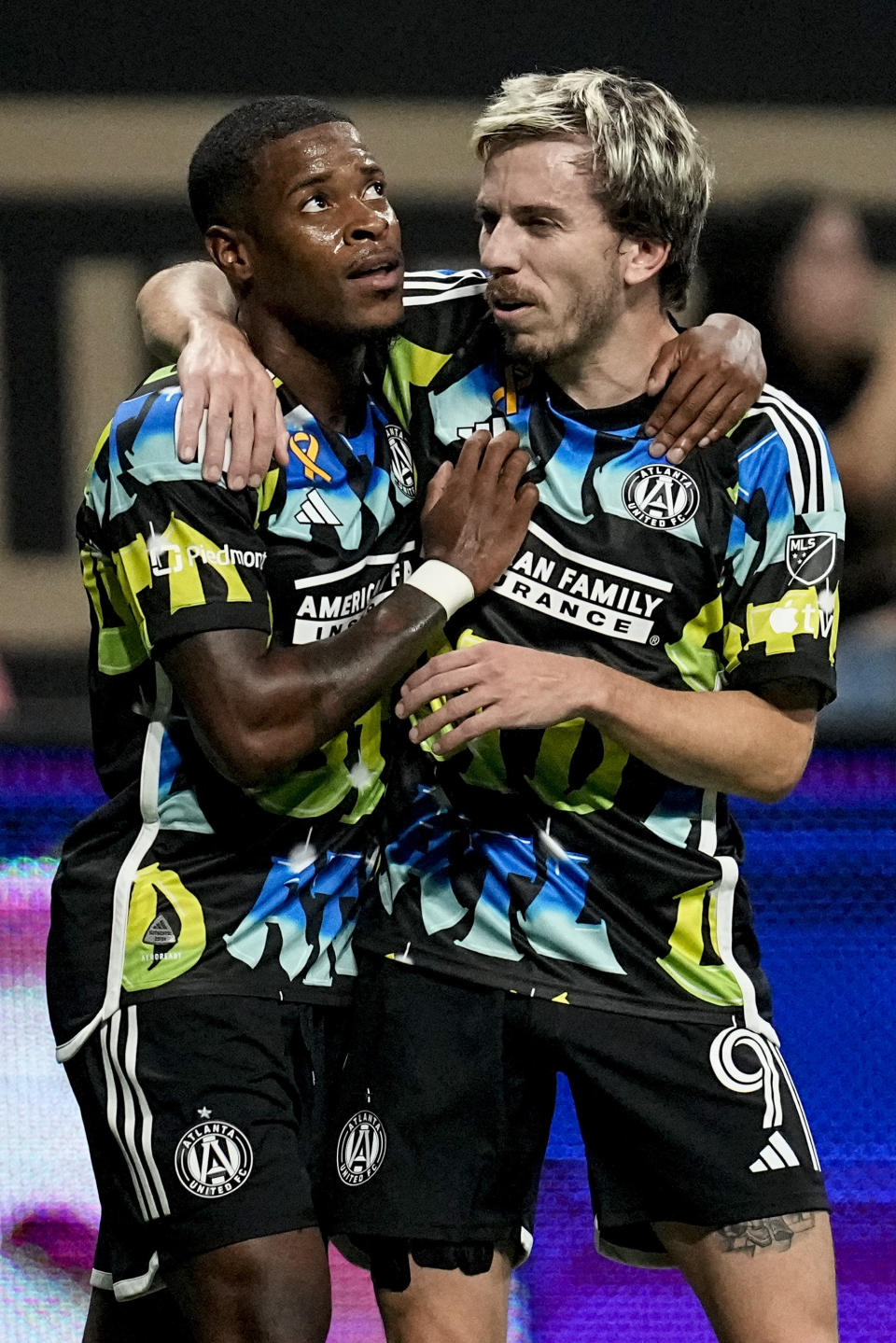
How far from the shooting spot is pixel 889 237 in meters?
3.82

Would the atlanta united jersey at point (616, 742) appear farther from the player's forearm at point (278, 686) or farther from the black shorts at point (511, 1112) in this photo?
the player's forearm at point (278, 686)

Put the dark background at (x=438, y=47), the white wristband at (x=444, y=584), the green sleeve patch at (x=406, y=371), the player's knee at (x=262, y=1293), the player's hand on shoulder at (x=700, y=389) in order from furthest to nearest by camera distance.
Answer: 1. the dark background at (x=438, y=47)
2. the green sleeve patch at (x=406, y=371)
3. the player's hand on shoulder at (x=700, y=389)
4. the white wristband at (x=444, y=584)
5. the player's knee at (x=262, y=1293)

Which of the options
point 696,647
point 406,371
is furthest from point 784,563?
point 406,371

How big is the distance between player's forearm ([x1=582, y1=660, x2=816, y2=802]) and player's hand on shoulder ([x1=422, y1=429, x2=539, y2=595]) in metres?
0.16

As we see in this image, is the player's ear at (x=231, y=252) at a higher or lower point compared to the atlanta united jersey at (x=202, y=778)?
higher

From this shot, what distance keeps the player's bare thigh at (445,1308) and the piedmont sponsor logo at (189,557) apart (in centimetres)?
78

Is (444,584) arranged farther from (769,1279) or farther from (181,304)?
(769,1279)

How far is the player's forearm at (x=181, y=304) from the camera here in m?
2.17

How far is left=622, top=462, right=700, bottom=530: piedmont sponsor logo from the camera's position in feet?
6.89

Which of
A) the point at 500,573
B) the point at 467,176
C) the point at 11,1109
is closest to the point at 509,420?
the point at 500,573

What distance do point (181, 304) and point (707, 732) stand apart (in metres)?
0.77

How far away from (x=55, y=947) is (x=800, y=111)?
2445mm

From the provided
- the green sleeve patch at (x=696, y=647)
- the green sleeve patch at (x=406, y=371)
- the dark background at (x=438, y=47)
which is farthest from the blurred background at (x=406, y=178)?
the green sleeve patch at (x=406, y=371)

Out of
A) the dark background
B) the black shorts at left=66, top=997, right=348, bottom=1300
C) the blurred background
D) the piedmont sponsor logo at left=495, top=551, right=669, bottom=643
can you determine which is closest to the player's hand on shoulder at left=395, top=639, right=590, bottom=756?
the piedmont sponsor logo at left=495, top=551, right=669, bottom=643
